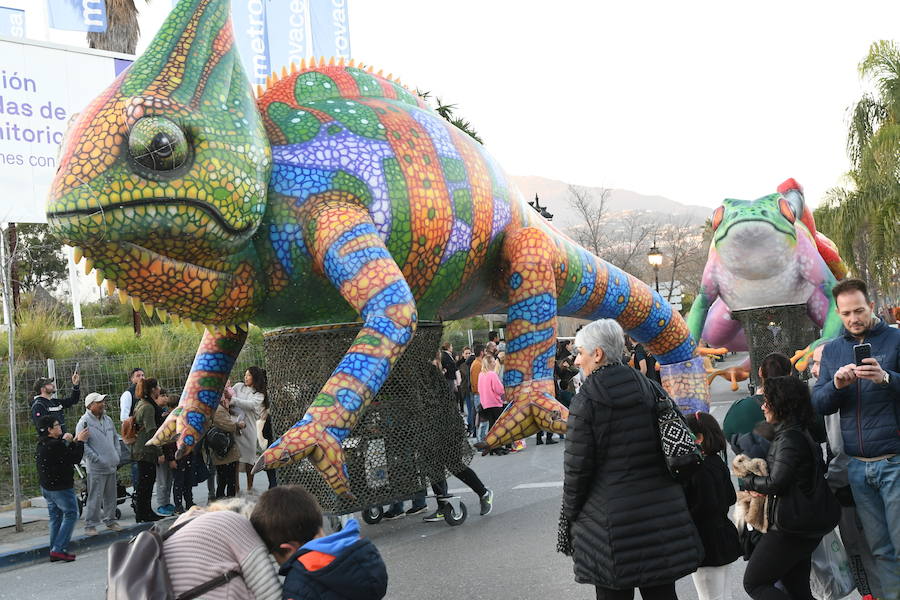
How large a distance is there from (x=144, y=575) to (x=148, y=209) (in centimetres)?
229

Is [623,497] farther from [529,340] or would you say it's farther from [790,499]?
[529,340]

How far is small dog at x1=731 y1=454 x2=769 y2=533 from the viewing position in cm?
368

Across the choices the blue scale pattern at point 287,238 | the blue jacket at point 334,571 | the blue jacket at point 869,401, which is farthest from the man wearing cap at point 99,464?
the blue jacket at point 869,401

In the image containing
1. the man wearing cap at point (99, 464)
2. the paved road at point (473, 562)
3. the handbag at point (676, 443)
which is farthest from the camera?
the man wearing cap at point (99, 464)

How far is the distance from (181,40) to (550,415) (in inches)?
115

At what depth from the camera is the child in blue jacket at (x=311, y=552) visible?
2.47 m

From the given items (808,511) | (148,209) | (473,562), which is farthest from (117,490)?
(808,511)

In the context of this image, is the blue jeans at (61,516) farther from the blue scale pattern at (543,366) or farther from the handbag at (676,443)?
the handbag at (676,443)

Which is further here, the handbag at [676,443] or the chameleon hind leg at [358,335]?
the chameleon hind leg at [358,335]

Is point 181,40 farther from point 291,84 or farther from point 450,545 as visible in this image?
point 450,545

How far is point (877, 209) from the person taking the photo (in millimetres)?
20812

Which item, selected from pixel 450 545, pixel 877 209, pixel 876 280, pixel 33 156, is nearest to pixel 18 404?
pixel 33 156

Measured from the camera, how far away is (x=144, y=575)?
2.30 metres

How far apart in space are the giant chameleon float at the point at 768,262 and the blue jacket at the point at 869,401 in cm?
505
